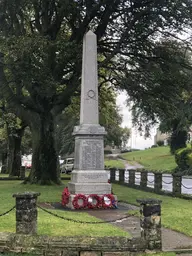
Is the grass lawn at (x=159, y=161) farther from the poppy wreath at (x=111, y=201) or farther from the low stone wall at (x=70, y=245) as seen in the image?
the low stone wall at (x=70, y=245)

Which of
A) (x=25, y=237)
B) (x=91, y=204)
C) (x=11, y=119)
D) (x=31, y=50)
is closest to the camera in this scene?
(x=25, y=237)

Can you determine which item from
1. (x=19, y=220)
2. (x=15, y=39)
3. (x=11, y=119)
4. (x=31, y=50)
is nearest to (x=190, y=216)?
(x=19, y=220)

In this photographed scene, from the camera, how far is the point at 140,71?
903 inches

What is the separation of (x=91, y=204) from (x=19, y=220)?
6.09 metres

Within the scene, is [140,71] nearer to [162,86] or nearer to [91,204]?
[162,86]

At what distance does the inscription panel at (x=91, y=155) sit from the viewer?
14.4 metres

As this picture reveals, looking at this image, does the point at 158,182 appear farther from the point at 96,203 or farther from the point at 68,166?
the point at 68,166

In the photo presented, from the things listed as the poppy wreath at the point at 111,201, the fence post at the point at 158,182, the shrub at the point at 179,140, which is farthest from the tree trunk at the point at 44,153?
the shrub at the point at 179,140

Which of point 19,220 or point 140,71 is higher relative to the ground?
point 140,71

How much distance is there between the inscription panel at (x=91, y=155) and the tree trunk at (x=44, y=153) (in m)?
8.81

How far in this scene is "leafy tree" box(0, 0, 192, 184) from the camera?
18406mm

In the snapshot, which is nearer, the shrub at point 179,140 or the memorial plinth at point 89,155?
the memorial plinth at point 89,155

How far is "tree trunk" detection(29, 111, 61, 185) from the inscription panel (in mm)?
8807

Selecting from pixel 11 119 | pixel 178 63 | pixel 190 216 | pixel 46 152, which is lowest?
pixel 190 216
